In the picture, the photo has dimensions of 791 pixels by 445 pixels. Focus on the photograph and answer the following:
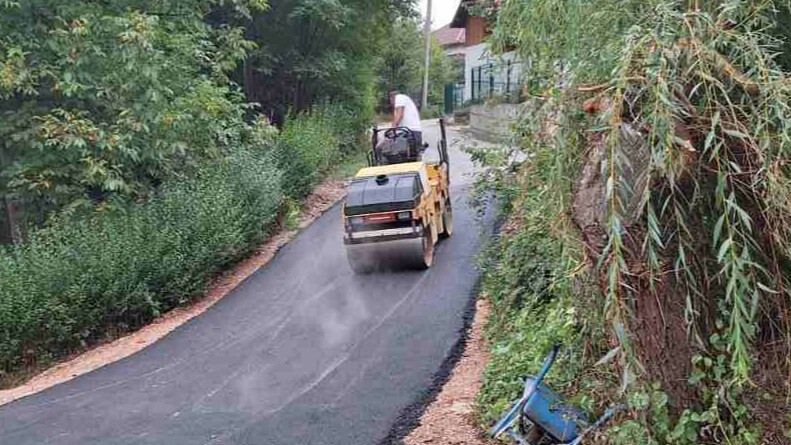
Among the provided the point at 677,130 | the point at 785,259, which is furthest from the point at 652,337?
the point at 677,130

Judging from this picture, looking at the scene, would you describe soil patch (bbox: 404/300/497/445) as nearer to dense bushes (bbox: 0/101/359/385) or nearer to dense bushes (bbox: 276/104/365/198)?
dense bushes (bbox: 0/101/359/385)

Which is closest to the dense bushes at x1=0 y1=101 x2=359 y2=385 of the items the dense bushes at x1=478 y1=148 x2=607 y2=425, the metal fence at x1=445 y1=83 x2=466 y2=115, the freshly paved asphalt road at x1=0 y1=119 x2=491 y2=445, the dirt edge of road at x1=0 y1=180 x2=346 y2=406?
the dirt edge of road at x1=0 y1=180 x2=346 y2=406

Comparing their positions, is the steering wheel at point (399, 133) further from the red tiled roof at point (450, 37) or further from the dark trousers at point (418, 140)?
the red tiled roof at point (450, 37)

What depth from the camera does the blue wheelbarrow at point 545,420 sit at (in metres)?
3.81

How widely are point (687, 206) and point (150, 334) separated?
6.46m

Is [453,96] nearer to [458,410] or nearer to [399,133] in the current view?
[399,133]

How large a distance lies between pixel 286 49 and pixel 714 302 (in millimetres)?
16256

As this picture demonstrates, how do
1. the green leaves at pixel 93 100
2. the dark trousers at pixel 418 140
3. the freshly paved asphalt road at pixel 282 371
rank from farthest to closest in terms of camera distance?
the dark trousers at pixel 418 140 < the green leaves at pixel 93 100 < the freshly paved asphalt road at pixel 282 371

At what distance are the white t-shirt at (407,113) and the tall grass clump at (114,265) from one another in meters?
2.60

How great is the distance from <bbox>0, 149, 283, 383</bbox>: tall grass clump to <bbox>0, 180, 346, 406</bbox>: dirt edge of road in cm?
17

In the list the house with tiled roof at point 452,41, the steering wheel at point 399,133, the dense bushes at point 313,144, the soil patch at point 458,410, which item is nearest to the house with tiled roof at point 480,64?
the steering wheel at point 399,133

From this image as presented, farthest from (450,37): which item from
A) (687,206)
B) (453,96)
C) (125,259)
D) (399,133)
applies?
(687,206)

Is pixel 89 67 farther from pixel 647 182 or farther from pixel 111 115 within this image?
pixel 647 182

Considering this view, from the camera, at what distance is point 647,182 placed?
296cm
